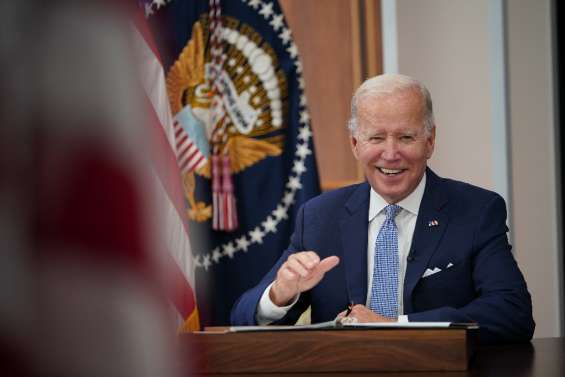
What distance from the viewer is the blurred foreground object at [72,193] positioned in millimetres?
211

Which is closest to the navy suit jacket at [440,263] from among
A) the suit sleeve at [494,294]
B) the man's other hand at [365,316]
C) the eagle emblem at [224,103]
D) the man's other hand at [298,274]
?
the suit sleeve at [494,294]

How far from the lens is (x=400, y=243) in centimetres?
268

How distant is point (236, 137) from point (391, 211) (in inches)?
67.6

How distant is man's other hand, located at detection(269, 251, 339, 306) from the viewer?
2244mm

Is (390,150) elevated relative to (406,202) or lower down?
elevated

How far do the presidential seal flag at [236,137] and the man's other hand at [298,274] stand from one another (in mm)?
1791

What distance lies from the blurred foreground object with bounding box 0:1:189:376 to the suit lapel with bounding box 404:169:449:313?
7.84 feet

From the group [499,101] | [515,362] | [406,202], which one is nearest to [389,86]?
[406,202]

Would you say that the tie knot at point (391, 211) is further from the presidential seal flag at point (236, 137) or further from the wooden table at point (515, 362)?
the presidential seal flag at point (236, 137)

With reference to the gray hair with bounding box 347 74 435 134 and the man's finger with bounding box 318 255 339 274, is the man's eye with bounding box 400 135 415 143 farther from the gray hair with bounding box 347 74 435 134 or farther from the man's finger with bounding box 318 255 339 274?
the man's finger with bounding box 318 255 339 274

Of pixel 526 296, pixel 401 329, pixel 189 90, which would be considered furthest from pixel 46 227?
pixel 189 90

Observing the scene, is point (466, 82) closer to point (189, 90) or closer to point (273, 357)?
point (189, 90)

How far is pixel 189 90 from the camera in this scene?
4.25 m

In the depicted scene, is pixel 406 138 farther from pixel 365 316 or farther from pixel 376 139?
pixel 365 316
